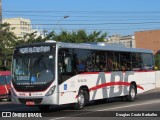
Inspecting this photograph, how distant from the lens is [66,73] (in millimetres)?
17781

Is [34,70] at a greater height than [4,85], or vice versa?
[34,70]

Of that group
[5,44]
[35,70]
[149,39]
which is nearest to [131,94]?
[35,70]

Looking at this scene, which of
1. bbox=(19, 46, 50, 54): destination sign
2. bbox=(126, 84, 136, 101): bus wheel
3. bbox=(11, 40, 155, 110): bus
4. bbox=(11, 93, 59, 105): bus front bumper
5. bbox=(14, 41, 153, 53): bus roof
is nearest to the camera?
bbox=(11, 93, 59, 105): bus front bumper

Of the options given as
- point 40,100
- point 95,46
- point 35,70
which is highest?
point 95,46

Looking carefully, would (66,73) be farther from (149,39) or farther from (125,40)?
(125,40)

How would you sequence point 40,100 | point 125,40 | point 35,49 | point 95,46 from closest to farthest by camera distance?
point 40,100 → point 35,49 → point 95,46 → point 125,40

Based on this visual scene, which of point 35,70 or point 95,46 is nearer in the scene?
point 35,70

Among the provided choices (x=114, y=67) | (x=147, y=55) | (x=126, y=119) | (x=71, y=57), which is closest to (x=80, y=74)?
(x=71, y=57)

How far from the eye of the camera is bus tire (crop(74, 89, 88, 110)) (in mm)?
18594

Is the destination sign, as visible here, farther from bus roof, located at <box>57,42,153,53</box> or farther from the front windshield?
bus roof, located at <box>57,42,153,53</box>

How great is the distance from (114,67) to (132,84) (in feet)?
8.21

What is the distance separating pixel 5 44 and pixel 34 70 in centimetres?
2901

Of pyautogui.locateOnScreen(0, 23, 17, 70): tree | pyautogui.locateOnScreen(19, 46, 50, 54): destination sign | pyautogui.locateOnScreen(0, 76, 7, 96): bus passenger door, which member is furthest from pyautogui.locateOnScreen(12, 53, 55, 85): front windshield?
pyautogui.locateOnScreen(0, 23, 17, 70): tree

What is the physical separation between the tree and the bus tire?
25691 mm
